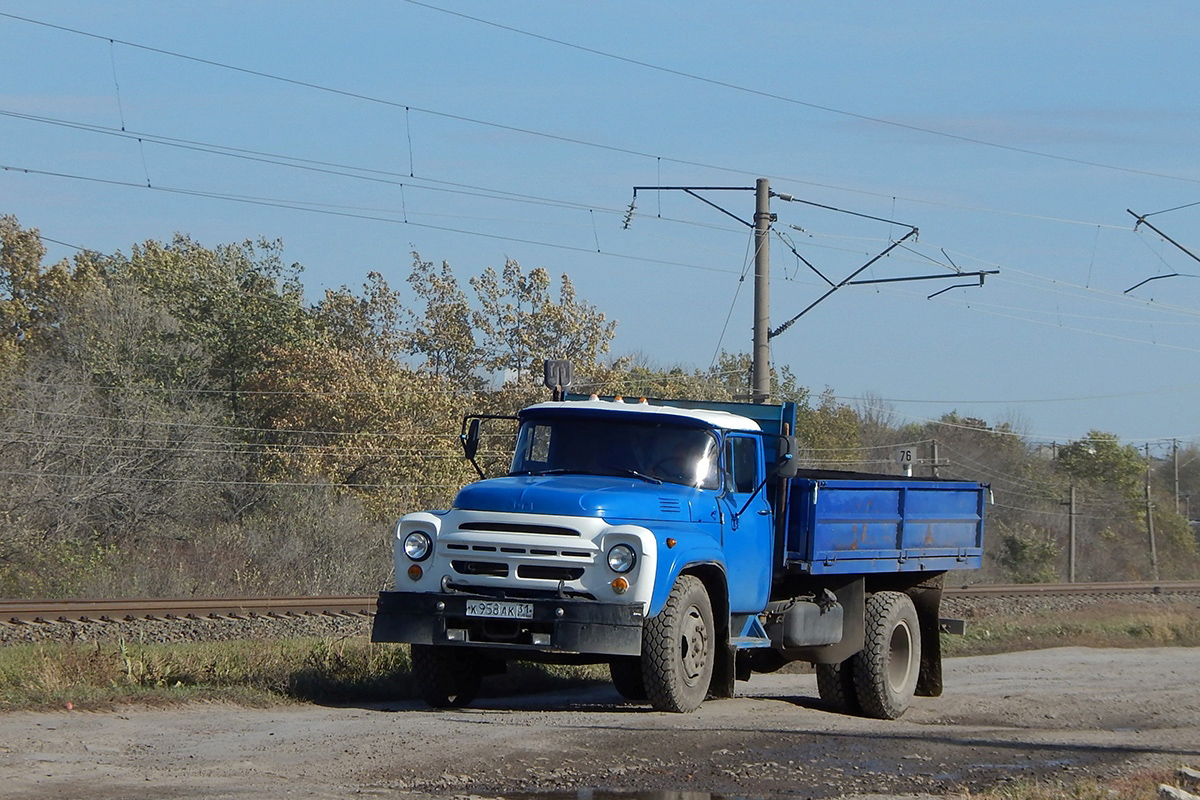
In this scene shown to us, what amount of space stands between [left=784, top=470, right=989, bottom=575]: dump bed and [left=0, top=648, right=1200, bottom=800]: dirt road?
1.45 metres

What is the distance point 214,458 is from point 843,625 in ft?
96.9

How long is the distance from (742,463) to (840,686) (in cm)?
261

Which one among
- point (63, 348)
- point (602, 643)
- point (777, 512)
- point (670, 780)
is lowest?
point (670, 780)

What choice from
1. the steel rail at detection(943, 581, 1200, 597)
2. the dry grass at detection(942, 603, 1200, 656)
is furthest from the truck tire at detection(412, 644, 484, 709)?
the steel rail at detection(943, 581, 1200, 597)

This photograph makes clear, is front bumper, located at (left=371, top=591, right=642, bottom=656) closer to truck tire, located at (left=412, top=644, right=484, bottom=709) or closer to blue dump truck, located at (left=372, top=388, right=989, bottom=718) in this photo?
blue dump truck, located at (left=372, top=388, right=989, bottom=718)

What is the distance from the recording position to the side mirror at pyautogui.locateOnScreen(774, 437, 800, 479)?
1223 cm

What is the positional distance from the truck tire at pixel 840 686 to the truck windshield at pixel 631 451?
268 centimetres

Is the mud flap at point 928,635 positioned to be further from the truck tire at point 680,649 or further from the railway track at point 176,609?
the railway track at point 176,609

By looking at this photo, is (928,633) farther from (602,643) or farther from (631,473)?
(602,643)

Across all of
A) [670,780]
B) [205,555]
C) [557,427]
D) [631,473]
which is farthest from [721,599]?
[205,555]

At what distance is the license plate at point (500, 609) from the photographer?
10820mm

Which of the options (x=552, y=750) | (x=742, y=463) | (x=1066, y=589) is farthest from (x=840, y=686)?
(x=1066, y=589)

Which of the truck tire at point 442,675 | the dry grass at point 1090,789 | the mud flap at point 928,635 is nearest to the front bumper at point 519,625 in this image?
the truck tire at point 442,675

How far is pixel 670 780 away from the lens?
8703mm
